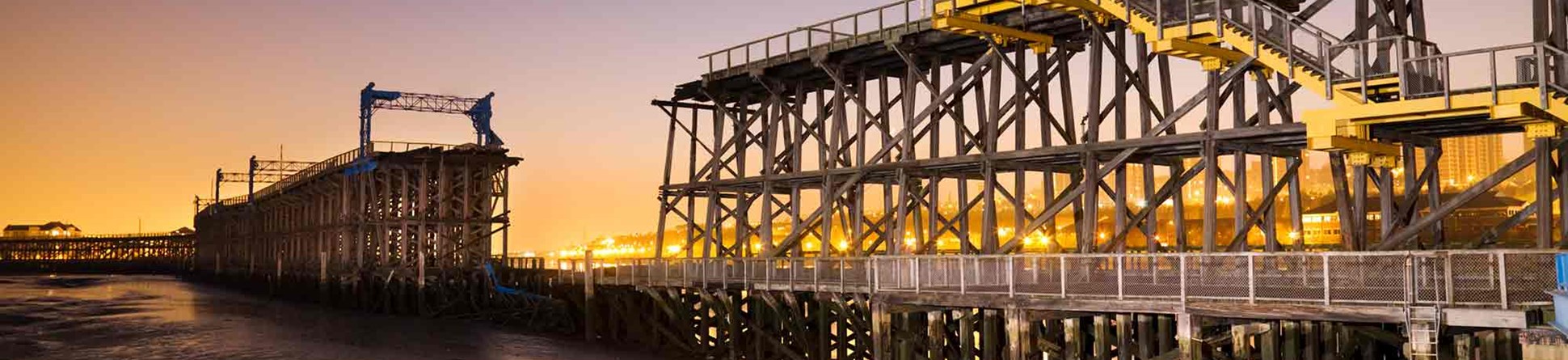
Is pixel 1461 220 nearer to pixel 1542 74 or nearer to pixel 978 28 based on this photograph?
pixel 978 28

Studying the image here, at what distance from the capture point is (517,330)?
149 feet

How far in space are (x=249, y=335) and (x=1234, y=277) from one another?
120 ft

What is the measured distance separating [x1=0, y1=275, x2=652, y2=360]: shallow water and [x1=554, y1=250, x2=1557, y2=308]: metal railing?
38.5 ft

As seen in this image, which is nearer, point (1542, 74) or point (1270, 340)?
point (1542, 74)

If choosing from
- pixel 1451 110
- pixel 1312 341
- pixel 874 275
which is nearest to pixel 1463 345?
pixel 1312 341

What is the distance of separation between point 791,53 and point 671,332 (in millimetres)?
8443

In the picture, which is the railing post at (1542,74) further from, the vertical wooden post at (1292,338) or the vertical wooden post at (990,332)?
the vertical wooden post at (990,332)

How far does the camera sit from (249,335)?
45.5 m

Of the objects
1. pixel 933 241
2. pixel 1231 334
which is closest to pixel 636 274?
pixel 933 241

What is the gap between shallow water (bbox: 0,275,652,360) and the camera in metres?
38.2

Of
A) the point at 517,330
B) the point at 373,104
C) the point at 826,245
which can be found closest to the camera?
the point at 826,245

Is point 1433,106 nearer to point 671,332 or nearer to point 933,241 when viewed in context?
point 933,241

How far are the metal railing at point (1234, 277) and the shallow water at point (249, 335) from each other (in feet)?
38.5

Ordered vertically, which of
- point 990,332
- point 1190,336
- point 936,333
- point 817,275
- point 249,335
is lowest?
point 249,335
